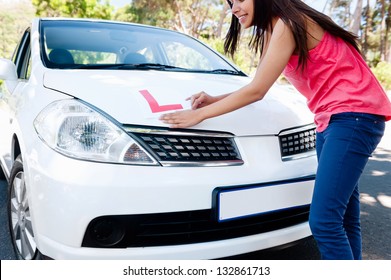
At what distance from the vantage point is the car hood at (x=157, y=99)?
1632 mm

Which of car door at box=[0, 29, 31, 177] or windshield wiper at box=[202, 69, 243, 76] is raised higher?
windshield wiper at box=[202, 69, 243, 76]

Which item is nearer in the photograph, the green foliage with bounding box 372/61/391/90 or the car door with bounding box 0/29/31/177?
the car door with bounding box 0/29/31/177

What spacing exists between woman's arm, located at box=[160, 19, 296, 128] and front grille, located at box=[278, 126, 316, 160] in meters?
0.41

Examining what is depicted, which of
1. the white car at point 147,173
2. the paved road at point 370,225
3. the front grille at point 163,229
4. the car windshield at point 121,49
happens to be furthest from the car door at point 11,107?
the front grille at point 163,229

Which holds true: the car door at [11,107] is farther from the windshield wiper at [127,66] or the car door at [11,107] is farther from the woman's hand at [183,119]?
the woman's hand at [183,119]

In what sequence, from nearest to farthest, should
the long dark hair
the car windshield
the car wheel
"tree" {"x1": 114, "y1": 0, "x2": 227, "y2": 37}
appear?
the long dark hair < the car wheel < the car windshield < "tree" {"x1": 114, "y1": 0, "x2": 227, "y2": 37}

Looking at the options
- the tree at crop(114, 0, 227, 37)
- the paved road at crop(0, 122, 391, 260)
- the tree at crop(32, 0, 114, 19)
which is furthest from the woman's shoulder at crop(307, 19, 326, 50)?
the tree at crop(114, 0, 227, 37)

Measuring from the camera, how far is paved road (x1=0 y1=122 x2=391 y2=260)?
7.41ft

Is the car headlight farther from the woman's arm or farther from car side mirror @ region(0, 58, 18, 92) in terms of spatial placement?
car side mirror @ region(0, 58, 18, 92)

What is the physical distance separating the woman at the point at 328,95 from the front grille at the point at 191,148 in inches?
2.9

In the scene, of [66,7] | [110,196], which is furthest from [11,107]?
[66,7]

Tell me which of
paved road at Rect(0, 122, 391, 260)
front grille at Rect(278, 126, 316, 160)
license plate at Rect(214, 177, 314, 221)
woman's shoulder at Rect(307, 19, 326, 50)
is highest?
woman's shoulder at Rect(307, 19, 326, 50)
